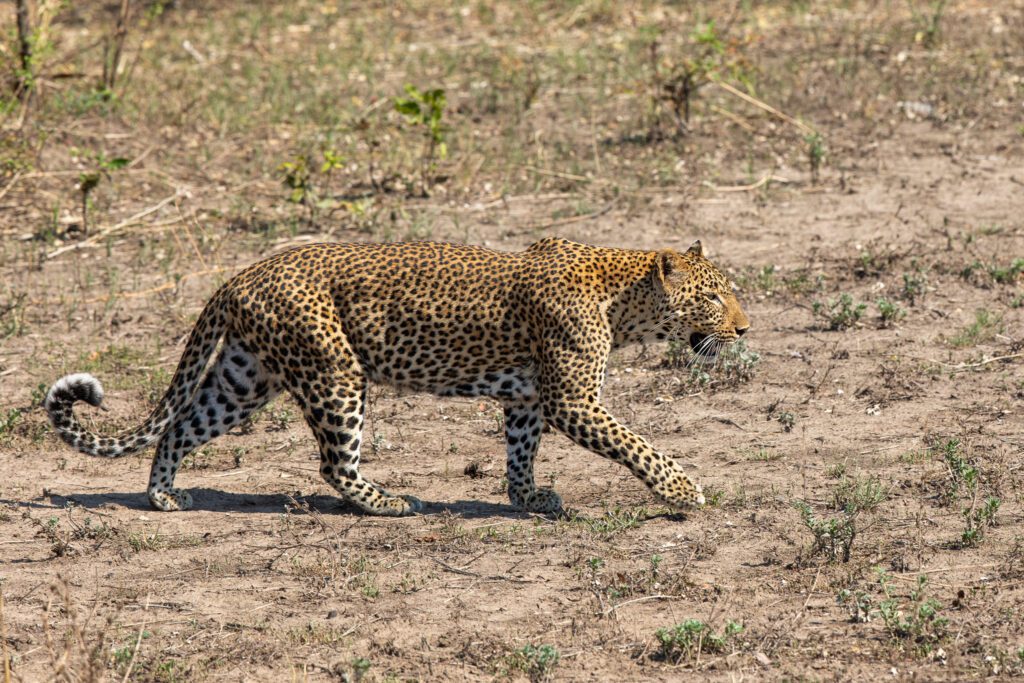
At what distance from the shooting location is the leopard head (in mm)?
8484

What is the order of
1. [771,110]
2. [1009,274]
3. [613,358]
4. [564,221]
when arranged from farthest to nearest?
1. [771,110]
2. [564,221]
3. [1009,274]
4. [613,358]

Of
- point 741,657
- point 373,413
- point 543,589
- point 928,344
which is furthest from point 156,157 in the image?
point 741,657

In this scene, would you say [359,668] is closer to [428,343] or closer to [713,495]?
[428,343]

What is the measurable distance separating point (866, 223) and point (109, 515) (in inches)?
285

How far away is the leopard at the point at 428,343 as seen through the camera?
27.0 ft

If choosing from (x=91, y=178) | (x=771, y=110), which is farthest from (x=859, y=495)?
(x=91, y=178)

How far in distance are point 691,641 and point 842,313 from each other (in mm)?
4997

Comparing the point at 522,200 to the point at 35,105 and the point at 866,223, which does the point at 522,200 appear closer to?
the point at 866,223

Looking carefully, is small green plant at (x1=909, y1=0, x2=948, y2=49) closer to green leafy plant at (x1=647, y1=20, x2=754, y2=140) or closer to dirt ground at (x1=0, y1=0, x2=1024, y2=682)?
dirt ground at (x1=0, y1=0, x2=1024, y2=682)

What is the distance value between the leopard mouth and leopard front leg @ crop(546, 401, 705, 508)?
79cm

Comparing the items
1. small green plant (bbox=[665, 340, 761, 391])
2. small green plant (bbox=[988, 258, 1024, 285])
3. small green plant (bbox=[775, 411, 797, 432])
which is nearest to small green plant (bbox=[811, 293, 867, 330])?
small green plant (bbox=[665, 340, 761, 391])

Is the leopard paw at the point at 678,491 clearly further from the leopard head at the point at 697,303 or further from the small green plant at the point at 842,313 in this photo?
the small green plant at the point at 842,313

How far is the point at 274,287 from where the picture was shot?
8219 mm

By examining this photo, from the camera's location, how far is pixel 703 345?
873cm
